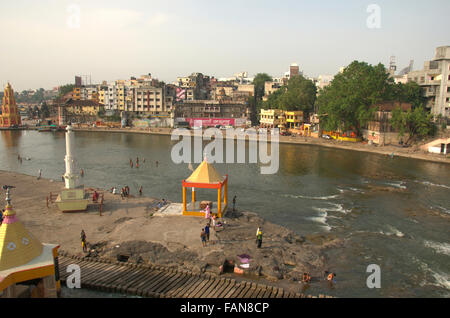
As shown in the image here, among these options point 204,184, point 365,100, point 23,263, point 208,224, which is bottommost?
point 208,224

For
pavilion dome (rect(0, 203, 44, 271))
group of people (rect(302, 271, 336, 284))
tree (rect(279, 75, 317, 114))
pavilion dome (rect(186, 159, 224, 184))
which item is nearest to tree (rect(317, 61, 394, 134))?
tree (rect(279, 75, 317, 114))

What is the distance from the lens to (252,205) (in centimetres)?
3031

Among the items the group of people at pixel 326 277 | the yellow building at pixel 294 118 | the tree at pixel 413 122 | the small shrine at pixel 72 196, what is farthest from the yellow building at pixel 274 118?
the group of people at pixel 326 277

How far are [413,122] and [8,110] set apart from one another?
101 meters

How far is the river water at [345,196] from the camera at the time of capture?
18.8 m

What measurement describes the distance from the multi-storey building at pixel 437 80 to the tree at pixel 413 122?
5583 millimetres

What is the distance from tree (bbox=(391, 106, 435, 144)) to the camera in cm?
5881

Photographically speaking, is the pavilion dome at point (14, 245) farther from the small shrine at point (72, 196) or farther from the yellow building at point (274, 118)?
the yellow building at point (274, 118)

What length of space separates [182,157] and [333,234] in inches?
1415

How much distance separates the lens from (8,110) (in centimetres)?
10031

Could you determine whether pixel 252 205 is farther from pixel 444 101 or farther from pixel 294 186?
pixel 444 101

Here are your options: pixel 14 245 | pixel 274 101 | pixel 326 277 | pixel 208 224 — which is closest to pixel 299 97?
pixel 274 101

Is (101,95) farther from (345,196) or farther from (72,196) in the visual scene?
(345,196)
